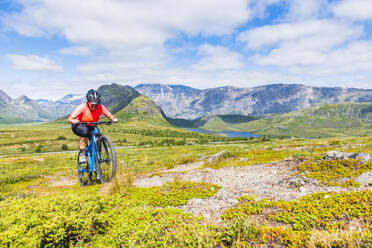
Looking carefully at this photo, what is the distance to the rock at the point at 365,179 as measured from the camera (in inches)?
323

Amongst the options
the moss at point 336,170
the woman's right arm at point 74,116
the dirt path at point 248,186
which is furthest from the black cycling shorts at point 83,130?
the moss at point 336,170

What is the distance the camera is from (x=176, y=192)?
29.2 feet

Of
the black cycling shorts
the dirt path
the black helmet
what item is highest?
the black helmet

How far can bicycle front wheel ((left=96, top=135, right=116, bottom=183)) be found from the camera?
402 inches

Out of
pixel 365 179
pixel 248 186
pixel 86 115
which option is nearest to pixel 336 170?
pixel 365 179

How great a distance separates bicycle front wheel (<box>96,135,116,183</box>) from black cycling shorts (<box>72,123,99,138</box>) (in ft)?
2.71

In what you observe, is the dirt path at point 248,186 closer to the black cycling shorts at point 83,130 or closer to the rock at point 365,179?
the rock at point 365,179

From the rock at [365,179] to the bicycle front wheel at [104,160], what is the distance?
1100cm

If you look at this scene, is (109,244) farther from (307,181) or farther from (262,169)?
(262,169)

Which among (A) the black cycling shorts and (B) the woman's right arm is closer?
(B) the woman's right arm

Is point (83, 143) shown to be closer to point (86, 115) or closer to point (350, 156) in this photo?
point (86, 115)

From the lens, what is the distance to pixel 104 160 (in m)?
10.5

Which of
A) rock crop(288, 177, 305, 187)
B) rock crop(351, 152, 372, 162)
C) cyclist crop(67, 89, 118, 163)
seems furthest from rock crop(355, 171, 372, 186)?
cyclist crop(67, 89, 118, 163)

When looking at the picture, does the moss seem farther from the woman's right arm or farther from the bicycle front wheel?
the woman's right arm
